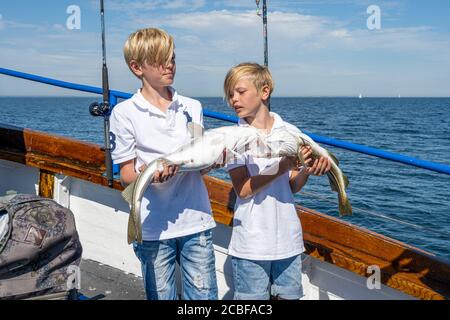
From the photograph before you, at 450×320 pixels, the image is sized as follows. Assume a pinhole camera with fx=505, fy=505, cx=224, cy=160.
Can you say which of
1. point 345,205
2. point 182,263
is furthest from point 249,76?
point 182,263

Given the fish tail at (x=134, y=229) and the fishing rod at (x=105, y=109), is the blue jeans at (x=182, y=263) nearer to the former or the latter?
the fish tail at (x=134, y=229)

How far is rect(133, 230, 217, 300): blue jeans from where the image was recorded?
2.97m

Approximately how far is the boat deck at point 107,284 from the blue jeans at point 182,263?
1.18m

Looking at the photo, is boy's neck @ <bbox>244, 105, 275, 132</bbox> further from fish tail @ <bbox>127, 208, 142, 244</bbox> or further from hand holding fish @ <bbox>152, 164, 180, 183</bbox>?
fish tail @ <bbox>127, 208, 142, 244</bbox>

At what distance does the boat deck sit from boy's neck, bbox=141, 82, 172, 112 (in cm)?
185

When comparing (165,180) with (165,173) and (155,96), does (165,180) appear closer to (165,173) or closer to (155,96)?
(165,173)

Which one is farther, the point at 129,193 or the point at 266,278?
the point at 266,278

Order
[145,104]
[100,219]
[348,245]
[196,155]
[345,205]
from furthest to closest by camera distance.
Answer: [100,219] < [348,245] < [345,205] < [145,104] < [196,155]

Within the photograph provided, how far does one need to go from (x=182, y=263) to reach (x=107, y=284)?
1.49 metres

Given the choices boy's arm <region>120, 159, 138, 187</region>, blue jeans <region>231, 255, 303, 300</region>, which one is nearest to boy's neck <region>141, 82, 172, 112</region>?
boy's arm <region>120, 159, 138, 187</region>

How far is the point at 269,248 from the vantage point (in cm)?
302

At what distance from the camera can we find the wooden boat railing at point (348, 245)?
126 inches

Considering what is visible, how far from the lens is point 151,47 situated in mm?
2797
